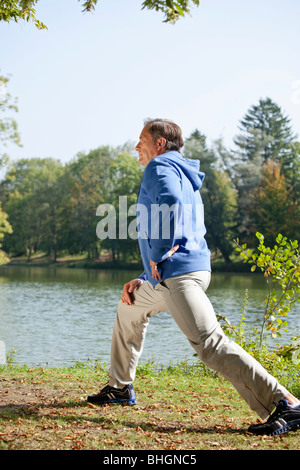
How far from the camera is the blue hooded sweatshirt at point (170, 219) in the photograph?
3.46 m

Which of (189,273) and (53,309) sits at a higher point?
(189,273)

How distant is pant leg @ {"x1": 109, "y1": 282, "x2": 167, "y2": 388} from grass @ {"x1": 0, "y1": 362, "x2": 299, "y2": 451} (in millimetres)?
240

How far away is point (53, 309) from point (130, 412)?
17010 millimetres

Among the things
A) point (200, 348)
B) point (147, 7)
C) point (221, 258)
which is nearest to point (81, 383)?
point (200, 348)

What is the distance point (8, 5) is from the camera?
5426 mm

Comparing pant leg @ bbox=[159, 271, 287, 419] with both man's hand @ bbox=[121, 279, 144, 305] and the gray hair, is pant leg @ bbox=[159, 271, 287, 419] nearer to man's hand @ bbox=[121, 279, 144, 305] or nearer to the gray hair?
man's hand @ bbox=[121, 279, 144, 305]

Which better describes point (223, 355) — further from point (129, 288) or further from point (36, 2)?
point (36, 2)

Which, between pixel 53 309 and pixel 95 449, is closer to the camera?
pixel 95 449

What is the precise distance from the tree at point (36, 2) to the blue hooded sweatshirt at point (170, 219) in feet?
3.61

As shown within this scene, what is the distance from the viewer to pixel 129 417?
12.5 ft

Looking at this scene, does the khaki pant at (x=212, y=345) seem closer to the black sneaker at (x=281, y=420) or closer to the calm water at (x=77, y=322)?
the black sneaker at (x=281, y=420)

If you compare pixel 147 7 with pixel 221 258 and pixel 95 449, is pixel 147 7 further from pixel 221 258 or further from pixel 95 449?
pixel 221 258

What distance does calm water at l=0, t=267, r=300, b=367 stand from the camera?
10.8 m

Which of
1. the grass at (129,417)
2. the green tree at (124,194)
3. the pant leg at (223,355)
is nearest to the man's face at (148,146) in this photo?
the pant leg at (223,355)
